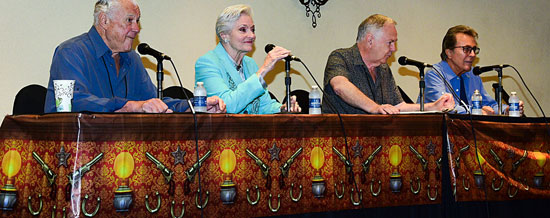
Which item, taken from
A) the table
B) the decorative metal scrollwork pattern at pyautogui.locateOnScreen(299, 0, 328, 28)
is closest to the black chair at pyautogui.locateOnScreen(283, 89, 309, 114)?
the decorative metal scrollwork pattern at pyautogui.locateOnScreen(299, 0, 328, 28)

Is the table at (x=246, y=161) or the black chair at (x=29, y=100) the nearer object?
the table at (x=246, y=161)

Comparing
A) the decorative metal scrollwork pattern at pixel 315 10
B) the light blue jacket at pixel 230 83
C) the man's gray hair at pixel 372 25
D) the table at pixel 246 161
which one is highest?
the decorative metal scrollwork pattern at pixel 315 10

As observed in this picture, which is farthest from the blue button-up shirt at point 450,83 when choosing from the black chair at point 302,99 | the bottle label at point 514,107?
the black chair at point 302,99

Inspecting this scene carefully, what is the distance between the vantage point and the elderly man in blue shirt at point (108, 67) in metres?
2.61

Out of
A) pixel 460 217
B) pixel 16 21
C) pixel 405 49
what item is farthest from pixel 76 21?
pixel 405 49

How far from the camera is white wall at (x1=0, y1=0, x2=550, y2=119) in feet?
12.1

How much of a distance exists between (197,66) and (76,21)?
103 centimetres

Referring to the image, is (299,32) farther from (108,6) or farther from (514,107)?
(108,6)

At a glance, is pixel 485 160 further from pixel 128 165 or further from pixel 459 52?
pixel 128 165

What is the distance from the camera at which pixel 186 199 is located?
2.24 m

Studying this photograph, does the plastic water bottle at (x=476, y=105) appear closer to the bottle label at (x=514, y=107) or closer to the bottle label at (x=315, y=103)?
the bottle label at (x=514, y=107)

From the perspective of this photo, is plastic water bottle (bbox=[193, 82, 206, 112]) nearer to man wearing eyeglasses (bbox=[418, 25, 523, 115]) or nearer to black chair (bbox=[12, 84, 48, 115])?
black chair (bbox=[12, 84, 48, 115])

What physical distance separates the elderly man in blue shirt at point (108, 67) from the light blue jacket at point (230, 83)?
0.27 meters

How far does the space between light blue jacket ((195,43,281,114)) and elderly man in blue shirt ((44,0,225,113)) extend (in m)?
0.27
